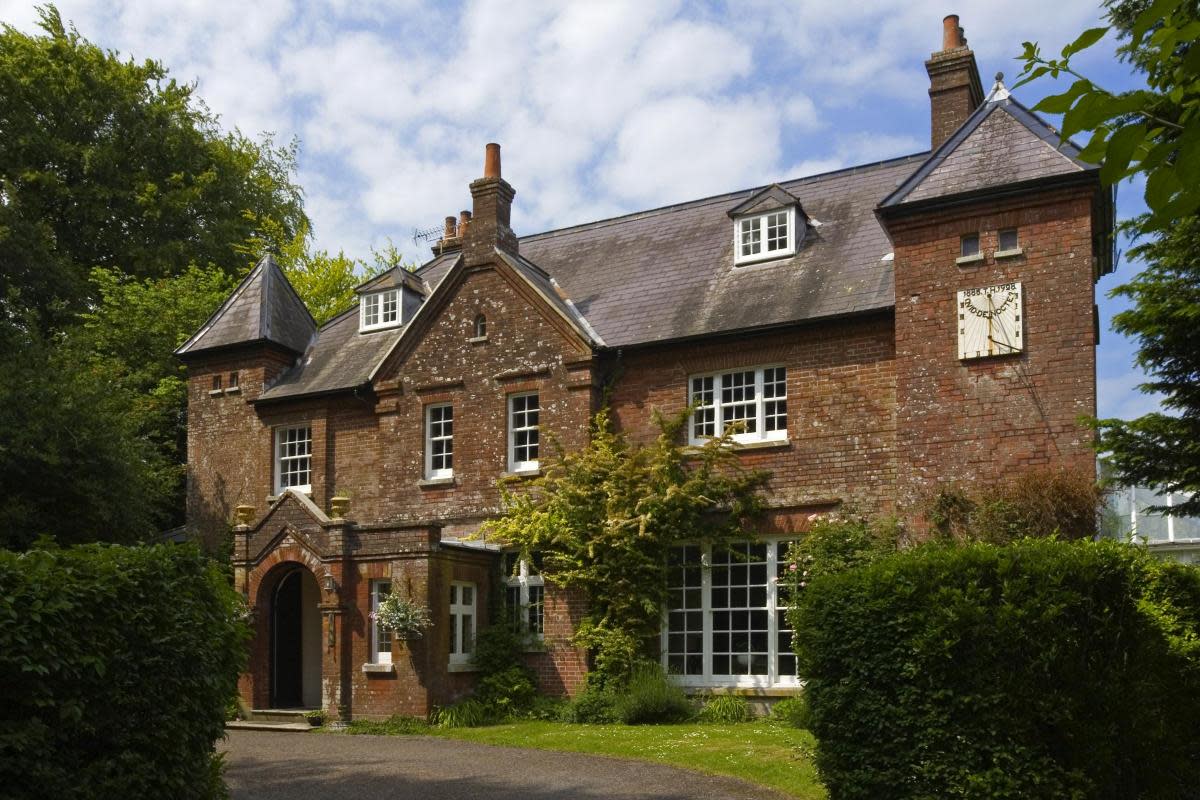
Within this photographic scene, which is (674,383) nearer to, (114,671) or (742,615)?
(742,615)

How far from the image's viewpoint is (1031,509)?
17.6 metres

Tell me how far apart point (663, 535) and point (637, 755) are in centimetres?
565

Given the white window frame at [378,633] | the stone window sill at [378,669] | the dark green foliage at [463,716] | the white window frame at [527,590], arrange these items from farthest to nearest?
the white window frame at [527,590]
the white window frame at [378,633]
the stone window sill at [378,669]
the dark green foliage at [463,716]

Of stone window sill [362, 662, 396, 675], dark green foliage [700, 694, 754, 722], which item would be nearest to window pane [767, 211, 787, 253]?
dark green foliage [700, 694, 754, 722]

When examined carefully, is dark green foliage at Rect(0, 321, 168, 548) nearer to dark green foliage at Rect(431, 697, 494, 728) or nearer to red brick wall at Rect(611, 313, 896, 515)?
dark green foliage at Rect(431, 697, 494, 728)

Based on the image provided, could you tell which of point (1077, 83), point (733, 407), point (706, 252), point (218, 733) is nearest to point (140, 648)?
point (218, 733)

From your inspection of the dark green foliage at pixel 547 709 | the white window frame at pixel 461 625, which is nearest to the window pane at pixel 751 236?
the white window frame at pixel 461 625

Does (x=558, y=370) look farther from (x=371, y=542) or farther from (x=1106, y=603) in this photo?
(x=1106, y=603)

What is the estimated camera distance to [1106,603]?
34.1 ft

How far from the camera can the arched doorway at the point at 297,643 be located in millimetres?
24328

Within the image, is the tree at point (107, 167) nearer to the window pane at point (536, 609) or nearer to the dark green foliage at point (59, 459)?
the dark green foliage at point (59, 459)

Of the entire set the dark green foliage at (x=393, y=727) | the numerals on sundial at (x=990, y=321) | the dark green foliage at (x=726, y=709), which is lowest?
the dark green foliage at (x=393, y=727)

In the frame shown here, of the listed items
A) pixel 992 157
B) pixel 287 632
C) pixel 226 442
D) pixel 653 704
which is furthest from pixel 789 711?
pixel 226 442

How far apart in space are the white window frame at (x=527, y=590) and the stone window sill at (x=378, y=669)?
2.55m
